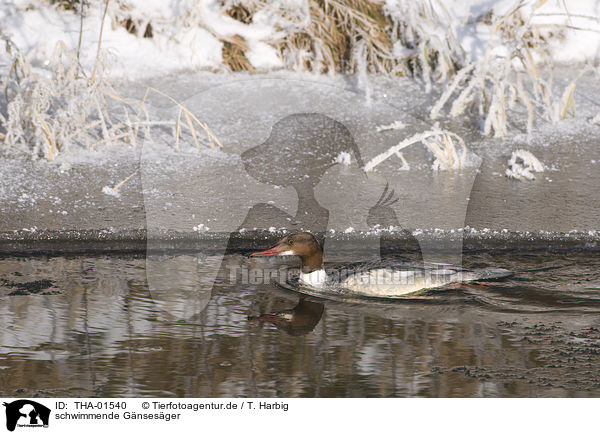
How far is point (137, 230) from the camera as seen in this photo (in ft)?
18.6

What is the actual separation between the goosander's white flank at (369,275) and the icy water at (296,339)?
12 cm

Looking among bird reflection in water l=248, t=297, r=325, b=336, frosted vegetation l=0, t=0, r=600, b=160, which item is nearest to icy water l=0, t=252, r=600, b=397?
bird reflection in water l=248, t=297, r=325, b=336

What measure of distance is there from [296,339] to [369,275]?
32.0 inches

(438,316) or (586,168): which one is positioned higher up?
(586,168)

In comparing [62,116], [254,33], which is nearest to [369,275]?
[62,116]

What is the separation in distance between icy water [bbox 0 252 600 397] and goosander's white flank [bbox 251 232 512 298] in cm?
12

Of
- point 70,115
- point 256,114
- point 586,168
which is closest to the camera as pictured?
point 586,168

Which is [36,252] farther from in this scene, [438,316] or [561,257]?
[561,257]

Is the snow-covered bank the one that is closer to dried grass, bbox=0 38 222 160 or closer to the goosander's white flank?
dried grass, bbox=0 38 222 160

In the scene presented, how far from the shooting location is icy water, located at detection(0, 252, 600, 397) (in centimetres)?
352

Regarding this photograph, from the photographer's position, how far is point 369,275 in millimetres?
4719

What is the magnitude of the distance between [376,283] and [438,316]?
461 millimetres

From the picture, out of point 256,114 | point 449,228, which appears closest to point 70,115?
point 256,114

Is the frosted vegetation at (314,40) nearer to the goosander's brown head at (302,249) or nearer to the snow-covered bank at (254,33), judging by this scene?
the snow-covered bank at (254,33)
